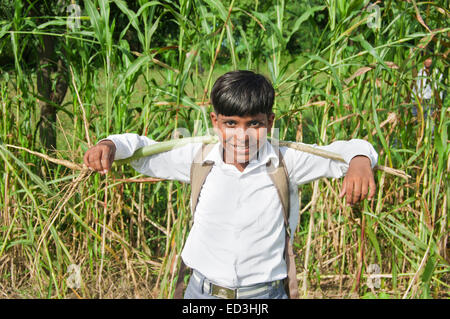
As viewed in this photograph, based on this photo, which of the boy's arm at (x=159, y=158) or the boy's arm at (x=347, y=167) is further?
the boy's arm at (x=159, y=158)

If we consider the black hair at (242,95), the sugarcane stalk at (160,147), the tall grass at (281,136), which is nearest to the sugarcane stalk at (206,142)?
the sugarcane stalk at (160,147)

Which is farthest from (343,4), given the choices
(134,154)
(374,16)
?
(134,154)

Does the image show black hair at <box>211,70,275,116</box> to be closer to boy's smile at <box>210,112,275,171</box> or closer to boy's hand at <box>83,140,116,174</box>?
boy's smile at <box>210,112,275,171</box>

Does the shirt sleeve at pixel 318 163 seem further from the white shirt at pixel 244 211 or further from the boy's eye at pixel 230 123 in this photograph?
the boy's eye at pixel 230 123

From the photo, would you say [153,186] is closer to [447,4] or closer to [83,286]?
[83,286]

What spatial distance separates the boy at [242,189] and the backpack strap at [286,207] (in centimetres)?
1

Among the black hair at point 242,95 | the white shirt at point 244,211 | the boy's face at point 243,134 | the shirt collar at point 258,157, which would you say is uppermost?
the black hair at point 242,95

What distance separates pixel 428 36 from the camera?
1593mm

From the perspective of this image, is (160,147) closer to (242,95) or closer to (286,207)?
(242,95)

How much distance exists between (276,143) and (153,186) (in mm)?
963

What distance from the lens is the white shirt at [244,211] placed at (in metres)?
1.18

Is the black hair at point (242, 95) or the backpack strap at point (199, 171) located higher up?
the black hair at point (242, 95)

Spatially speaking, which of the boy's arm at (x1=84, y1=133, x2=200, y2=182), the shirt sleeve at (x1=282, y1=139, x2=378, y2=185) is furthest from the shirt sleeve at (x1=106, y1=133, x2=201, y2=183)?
the shirt sleeve at (x1=282, y1=139, x2=378, y2=185)

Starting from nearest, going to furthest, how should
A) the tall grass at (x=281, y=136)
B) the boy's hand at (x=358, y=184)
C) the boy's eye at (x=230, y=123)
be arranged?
the boy's hand at (x=358, y=184)
the boy's eye at (x=230, y=123)
the tall grass at (x=281, y=136)
